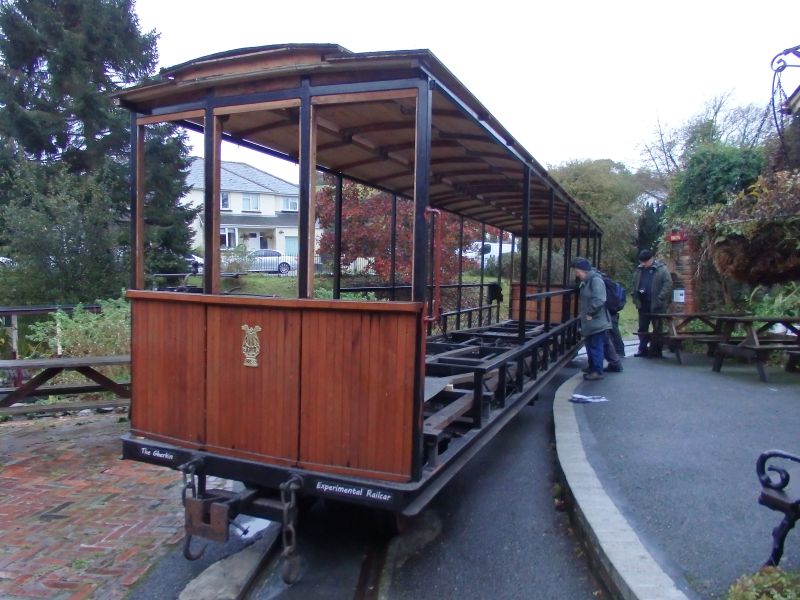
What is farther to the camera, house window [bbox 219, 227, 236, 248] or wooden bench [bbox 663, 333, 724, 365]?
house window [bbox 219, 227, 236, 248]

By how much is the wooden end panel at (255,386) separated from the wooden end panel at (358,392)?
0.29 ft

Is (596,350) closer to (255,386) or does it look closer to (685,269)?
(685,269)

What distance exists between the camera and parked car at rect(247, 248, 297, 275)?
20.0 meters

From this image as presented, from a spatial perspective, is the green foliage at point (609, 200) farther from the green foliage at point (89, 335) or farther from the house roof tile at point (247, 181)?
the green foliage at point (89, 335)

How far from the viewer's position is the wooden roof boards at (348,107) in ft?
10.7

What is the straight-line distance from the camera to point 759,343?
8.66m

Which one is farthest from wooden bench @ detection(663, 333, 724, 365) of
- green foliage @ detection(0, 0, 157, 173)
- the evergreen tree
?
green foliage @ detection(0, 0, 157, 173)

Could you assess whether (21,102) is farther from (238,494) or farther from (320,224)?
(238,494)

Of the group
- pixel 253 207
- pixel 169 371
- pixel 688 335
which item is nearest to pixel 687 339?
pixel 688 335

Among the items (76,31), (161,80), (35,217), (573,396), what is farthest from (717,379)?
(76,31)

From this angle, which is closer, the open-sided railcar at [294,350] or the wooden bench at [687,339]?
the open-sided railcar at [294,350]

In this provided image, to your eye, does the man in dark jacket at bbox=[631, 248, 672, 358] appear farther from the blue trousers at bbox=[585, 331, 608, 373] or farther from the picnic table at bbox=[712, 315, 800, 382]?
the blue trousers at bbox=[585, 331, 608, 373]

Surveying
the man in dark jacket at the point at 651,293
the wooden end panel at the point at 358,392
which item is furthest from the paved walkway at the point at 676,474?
the man in dark jacket at the point at 651,293

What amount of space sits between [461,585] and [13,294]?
1367cm
